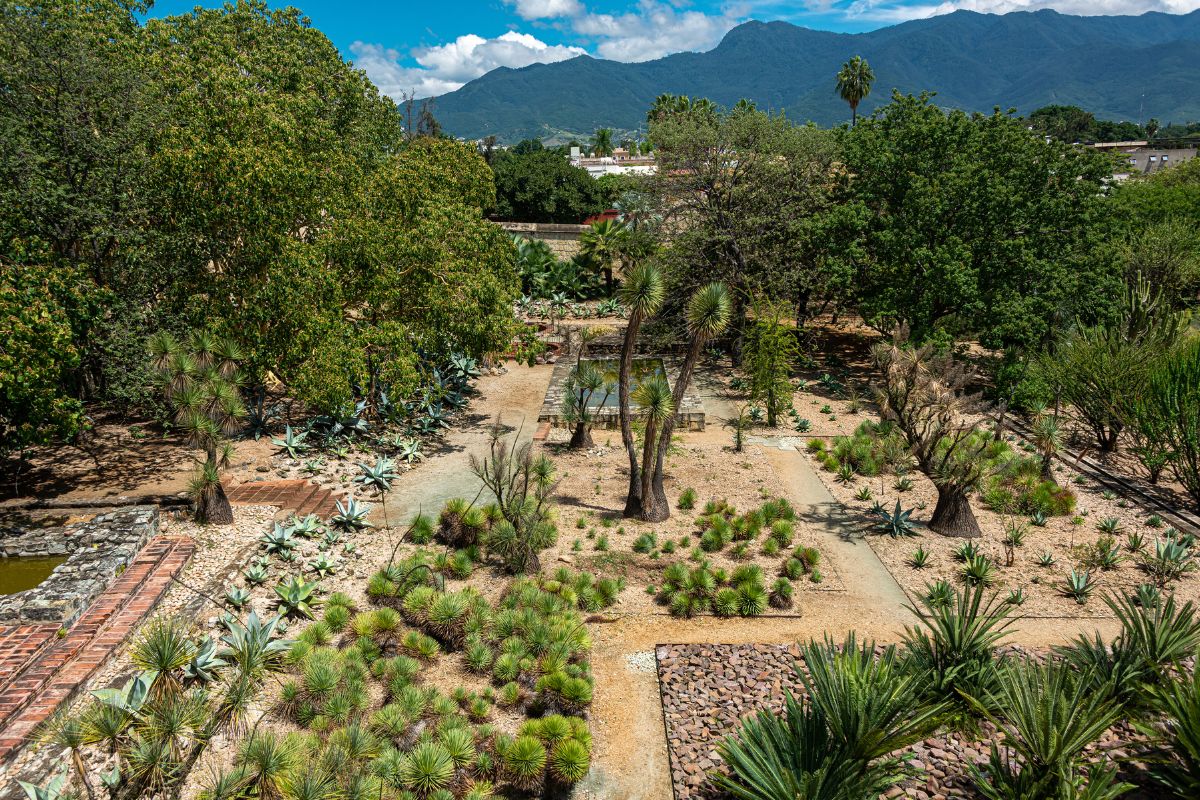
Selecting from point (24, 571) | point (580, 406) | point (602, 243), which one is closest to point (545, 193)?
point (602, 243)

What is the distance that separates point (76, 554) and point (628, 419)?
7.41 meters

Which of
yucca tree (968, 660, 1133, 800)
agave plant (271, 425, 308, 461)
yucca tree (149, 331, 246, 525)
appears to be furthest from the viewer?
agave plant (271, 425, 308, 461)

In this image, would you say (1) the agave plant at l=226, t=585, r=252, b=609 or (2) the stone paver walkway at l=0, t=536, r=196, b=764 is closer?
(2) the stone paver walkway at l=0, t=536, r=196, b=764

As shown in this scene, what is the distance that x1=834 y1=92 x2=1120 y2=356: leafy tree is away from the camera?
16.0 meters

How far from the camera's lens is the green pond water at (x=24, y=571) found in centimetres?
868

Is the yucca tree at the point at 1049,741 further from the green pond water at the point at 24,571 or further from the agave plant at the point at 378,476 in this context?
the green pond water at the point at 24,571

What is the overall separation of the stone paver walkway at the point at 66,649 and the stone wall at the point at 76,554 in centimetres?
14

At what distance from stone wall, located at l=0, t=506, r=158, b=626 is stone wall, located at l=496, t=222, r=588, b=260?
24.0m

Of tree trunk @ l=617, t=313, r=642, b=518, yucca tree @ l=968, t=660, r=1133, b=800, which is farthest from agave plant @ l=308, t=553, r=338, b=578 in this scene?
yucca tree @ l=968, t=660, r=1133, b=800

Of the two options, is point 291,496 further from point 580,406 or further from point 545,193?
point 545,193

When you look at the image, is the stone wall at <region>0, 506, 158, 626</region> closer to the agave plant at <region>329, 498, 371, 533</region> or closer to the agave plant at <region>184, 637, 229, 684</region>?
the agave plant at <region>184, 637, 229, 684</region>

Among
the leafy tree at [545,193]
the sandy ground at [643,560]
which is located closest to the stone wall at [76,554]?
the sandy ground at [643,560]

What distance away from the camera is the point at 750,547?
34.7 feet

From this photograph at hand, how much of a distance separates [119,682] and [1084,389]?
1648 cm
